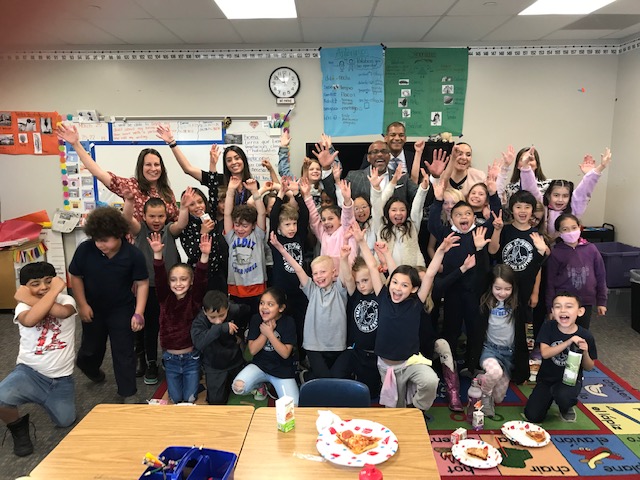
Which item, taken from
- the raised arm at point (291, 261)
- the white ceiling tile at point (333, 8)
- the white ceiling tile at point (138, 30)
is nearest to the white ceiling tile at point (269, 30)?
the white ceiling tile at point (333, 8)

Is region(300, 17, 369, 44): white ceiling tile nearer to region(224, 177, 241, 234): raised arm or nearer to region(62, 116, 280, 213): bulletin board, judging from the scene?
region(62, 116, 280, 213): bulletin board

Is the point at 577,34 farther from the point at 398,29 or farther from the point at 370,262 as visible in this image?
the point at 370,262

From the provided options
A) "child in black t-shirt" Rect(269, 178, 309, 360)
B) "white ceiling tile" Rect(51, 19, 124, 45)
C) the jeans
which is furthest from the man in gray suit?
"white ceiling tile" Rect(51, 19, 124, 45)

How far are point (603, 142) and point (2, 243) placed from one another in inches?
267

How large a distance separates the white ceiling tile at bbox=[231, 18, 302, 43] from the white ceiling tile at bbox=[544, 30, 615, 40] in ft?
8.82

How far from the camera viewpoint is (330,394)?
195cm

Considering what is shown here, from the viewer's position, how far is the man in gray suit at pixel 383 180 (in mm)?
3348

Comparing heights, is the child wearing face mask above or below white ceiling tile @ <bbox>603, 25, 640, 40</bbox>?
below

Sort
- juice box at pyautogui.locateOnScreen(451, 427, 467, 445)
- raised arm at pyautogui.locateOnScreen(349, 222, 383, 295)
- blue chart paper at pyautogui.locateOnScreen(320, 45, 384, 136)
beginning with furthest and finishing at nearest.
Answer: blue chart paper at pyautogui.locateOnScreen(320, 45, 384, 136), raised arm at pyautogui.locateOnScreen(349, 222, 383, 295), juice box at pyautogui.locateOnScreen(451, 427, 467, 445)

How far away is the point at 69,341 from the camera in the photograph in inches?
106

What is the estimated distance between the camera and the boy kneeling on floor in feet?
8.16

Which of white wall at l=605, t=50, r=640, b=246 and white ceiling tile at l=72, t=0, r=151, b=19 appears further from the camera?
white wall at l=605, t=50, r=640, b=246

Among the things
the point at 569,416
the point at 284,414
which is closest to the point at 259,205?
the point at 284,414

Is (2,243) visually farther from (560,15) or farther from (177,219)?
(560,15)
